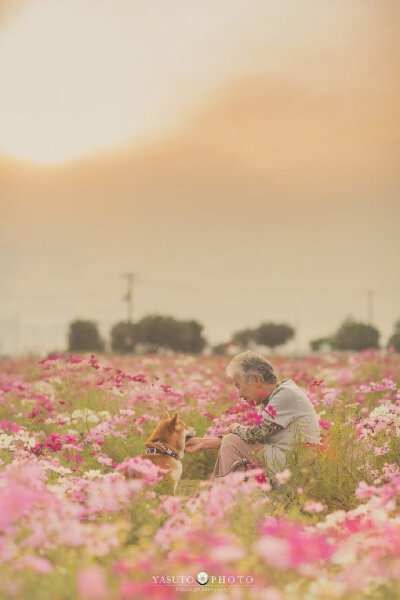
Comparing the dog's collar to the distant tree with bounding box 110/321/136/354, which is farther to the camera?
the distant tree with bounding box 110/321/136/354

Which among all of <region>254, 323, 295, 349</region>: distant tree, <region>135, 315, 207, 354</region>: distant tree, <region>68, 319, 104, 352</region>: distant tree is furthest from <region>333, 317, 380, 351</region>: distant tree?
<region>254, 323, 295, 349</region>: distant tree

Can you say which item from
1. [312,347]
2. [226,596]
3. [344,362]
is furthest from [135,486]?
[312,347]

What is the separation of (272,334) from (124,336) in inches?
819

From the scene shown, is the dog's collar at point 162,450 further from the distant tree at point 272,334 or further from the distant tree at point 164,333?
the distant tree at point 272,334

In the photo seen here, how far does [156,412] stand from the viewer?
331 inches

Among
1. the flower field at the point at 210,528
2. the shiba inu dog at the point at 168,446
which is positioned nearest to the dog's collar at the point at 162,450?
the shiba inu dog at the point at 168,446

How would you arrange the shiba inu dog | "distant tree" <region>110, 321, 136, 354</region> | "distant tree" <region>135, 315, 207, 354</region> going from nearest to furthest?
the shiba inu dog → "distant tree" <region>110, 321, 136, 354</region> → "distant tree" <region>135, 315, 207, 354</region>

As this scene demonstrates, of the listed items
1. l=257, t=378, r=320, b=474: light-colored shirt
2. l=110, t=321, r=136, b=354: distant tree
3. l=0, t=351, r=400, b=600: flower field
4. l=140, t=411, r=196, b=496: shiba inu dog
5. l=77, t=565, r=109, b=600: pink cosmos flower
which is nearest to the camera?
l=77, t=565, r=109, b=600: pink cosmos flower

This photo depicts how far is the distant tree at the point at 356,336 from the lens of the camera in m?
48.6

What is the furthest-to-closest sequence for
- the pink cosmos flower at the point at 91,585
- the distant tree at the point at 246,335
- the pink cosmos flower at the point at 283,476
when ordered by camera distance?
the distant tree at the point at 246,335 < the pink cosmos flower at the point at 283,476 < the pink cosmos flower at the point at 91,585

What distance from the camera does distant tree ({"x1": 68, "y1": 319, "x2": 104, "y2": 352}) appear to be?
46.0 m

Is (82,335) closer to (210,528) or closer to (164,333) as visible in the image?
(164,333)

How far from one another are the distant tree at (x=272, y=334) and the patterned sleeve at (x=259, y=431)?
60.6m

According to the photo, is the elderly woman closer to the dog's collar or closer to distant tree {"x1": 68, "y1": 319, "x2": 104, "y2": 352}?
the dog's collar
